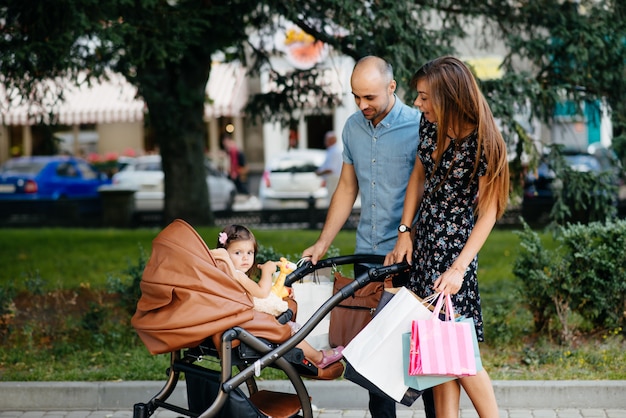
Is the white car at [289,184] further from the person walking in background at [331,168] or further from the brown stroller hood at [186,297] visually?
the brown stroller hood at [186,297]

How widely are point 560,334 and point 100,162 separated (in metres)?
26.1

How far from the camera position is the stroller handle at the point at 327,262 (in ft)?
15.5

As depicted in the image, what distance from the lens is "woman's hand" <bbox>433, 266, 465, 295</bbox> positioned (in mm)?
4250

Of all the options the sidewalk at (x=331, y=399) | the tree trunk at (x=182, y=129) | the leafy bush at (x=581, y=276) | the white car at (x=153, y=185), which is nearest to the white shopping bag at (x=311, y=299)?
the sidewalk at (x=331, y=399)

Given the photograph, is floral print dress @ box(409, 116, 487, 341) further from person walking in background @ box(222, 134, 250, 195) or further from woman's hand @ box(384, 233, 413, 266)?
person walking in background @ box(222, 134, 250, 195)

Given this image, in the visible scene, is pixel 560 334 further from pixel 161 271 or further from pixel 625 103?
pixel 161 271

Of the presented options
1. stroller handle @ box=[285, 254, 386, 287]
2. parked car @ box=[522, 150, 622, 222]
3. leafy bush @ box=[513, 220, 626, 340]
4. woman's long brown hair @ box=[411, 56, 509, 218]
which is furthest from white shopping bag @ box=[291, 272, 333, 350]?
parked car @ box=[522, 150, 622, 222]

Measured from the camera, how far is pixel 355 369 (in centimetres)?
421

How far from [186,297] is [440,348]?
1.12m

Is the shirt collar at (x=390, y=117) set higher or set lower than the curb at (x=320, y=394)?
higher

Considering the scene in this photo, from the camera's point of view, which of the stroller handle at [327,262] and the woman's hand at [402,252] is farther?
the stroller handle at [327,262]

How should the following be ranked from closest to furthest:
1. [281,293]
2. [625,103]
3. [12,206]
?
1. [281,293]
2. [625,103]
3. [12,206]

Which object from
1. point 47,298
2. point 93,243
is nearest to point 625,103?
point 47,298

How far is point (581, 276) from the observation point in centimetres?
679
